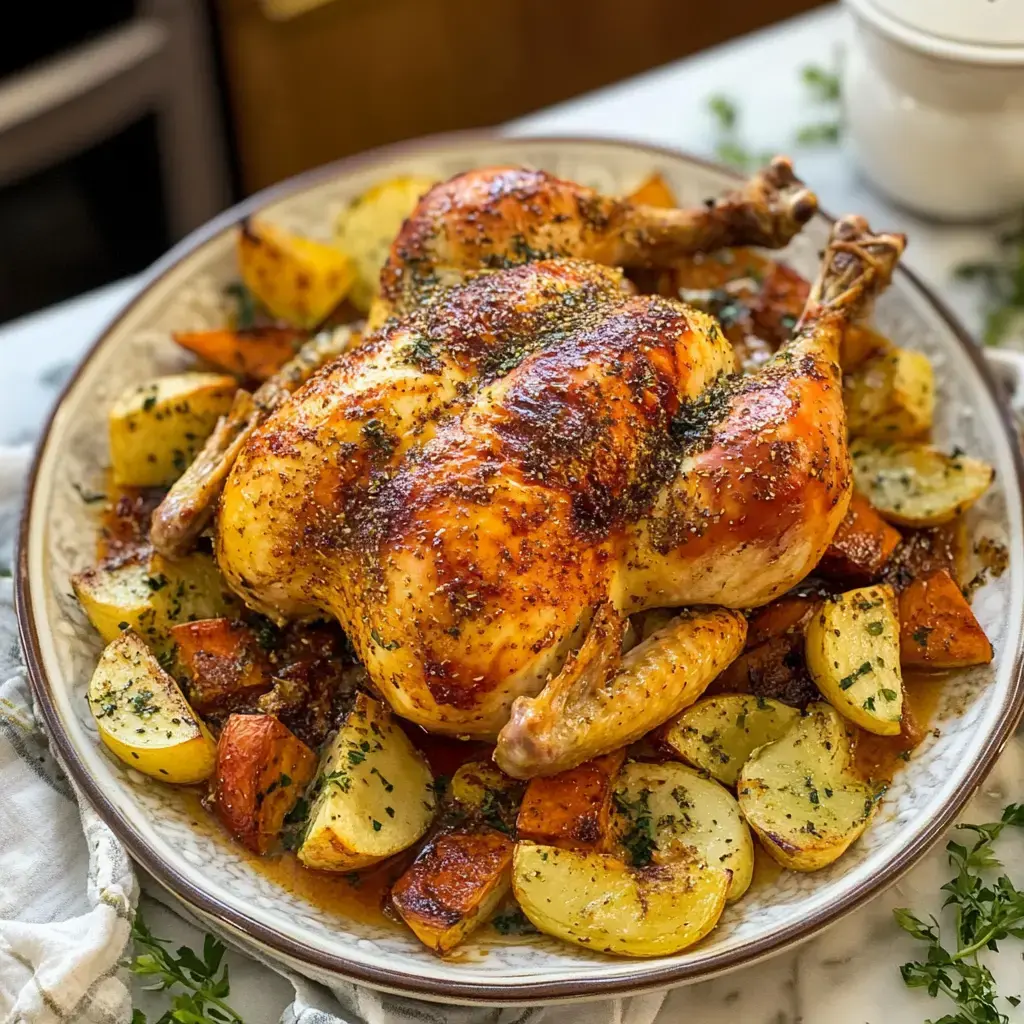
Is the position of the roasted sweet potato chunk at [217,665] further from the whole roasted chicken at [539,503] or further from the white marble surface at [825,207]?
the white marble surface at [825,207]

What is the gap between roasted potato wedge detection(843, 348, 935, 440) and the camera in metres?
2.04

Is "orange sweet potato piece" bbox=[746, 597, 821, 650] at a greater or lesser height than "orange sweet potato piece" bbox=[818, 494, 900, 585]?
lesser

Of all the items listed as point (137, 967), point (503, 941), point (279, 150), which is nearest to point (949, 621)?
point (503, 941)

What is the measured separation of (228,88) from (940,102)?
2.13 meters

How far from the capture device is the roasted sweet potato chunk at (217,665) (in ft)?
5.92

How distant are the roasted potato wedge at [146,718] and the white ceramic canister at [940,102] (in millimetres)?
1729

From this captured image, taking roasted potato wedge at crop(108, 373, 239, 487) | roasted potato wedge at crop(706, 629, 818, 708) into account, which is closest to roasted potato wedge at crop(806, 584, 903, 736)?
roasted potato wedge at crop(706, 629, 818, 708)

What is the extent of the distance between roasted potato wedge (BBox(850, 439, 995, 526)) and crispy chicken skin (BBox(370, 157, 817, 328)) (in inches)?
16.8

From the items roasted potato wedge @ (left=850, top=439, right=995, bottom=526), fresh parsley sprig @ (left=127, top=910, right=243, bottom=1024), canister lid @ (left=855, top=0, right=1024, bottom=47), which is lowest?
fresh parsley sprig @ (left=127, top=910, right=243, bottom=1024)

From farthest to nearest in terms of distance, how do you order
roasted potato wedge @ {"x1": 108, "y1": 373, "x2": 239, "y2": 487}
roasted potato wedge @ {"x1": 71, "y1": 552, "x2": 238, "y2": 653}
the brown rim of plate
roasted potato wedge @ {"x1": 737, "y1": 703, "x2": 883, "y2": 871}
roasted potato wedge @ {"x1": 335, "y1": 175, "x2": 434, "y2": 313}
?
1. roasted potato wedge @ {"x1": 335, "y1": 175, "x2": 434, "y2": 313}
2. roasted potato wedge @ {"x1": 108, "y1": 373, "x2": 239, "y2": 487}
3. roasted potato wedge @ {"x1": 71, "y1": 552, "x2": 238, "y2": 653}
4. roasted potato wedge @ {"x1": 737, "y1": 703, "x2": 883, "y2": 871}
5. the brown rim of plate

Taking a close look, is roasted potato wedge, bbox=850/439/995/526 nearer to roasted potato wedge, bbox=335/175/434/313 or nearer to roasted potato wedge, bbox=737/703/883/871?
roasted potato wedge, bbox=737/703/883/871

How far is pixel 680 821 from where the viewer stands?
166cm

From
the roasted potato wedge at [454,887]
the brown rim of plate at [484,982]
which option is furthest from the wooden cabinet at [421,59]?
the roasted potato wedge at [454,887]

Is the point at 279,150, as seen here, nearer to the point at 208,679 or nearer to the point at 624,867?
the point at 208,679
